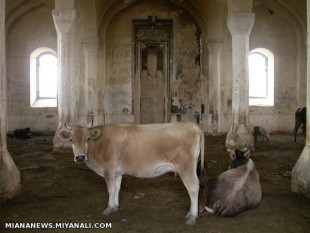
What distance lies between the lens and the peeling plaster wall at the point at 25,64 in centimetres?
1716

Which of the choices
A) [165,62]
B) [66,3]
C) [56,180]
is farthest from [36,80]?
[56,180]

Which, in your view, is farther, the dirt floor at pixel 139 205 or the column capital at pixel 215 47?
the column capital at pixel 215 47

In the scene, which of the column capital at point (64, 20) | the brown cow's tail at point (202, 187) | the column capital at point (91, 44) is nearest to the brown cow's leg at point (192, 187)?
the brown cow's tail at point (202, 187)

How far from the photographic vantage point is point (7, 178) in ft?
16.6

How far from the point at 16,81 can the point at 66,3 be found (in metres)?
8.26

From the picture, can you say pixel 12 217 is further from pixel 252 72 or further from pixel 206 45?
pixel 252 72

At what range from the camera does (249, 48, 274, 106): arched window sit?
17.5m

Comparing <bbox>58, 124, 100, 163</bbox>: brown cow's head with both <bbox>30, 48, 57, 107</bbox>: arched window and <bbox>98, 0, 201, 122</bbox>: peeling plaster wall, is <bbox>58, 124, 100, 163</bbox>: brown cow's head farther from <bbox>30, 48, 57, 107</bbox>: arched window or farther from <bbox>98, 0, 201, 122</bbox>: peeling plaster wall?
<bbox>30, 48, 57, 107</bbox>: arched window

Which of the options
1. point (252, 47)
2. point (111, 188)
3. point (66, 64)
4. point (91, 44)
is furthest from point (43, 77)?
point (111, 188)

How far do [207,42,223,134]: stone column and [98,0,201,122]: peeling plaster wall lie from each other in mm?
1082

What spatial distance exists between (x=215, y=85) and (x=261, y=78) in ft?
10.6

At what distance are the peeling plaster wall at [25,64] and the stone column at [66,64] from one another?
732 cm

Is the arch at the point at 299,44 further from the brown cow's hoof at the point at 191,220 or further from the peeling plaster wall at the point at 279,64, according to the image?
the brown cow's hoof at the point at 191,220

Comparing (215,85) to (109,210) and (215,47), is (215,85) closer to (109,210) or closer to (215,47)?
(215,47)
